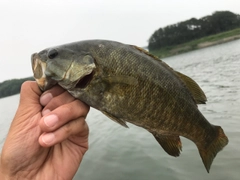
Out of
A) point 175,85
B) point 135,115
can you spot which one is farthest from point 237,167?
point 135,115

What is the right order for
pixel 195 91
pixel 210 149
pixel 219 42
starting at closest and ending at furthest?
pixel 195 91, pixel 210 149, pixel 219 42

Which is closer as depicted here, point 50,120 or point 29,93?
point 50,120

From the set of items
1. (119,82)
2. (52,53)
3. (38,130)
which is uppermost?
(52,53)

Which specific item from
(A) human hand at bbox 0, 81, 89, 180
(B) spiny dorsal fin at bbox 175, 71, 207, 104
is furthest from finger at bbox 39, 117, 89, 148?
(B) spiny dorsal fin at bbox 175, 71, 207, 104

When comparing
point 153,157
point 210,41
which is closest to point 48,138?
point 153,157

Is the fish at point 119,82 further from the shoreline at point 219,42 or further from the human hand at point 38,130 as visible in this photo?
the shoreline at point 219,42

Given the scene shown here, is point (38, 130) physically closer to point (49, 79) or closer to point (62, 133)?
point (62, 133)

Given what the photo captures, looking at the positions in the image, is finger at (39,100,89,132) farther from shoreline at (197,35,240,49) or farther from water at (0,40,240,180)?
shoreline at (197,35,240,49)
